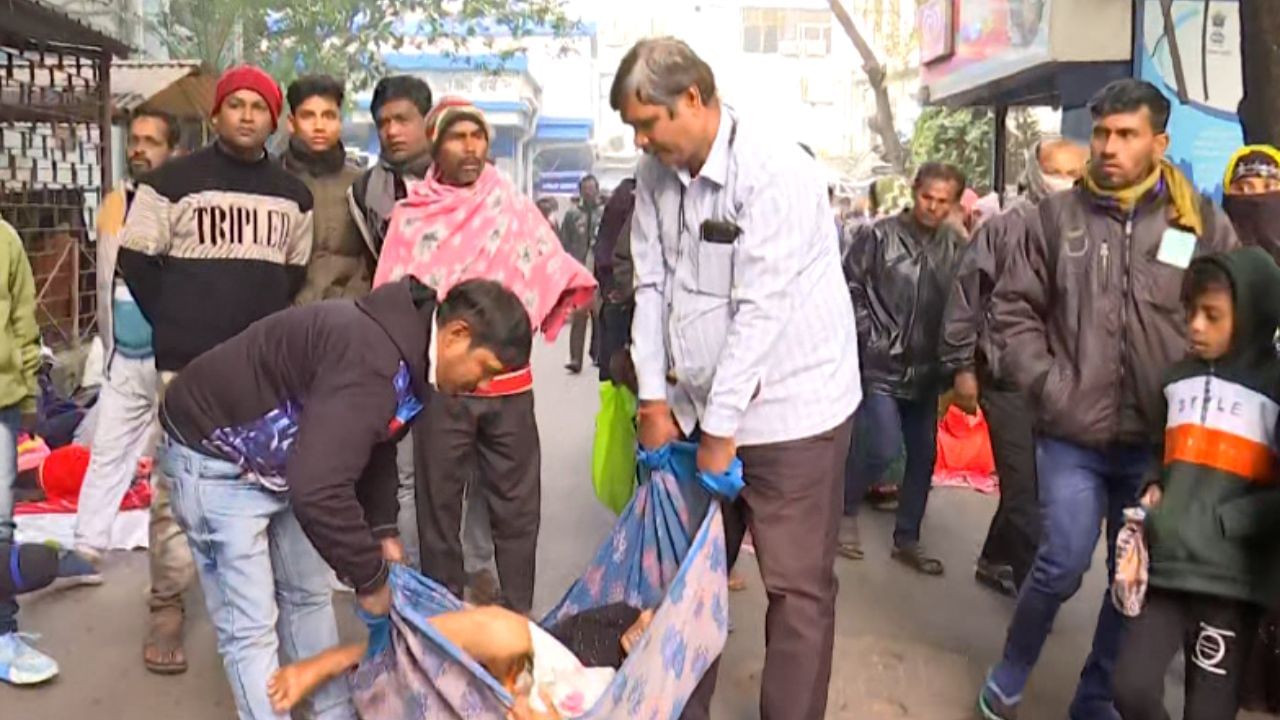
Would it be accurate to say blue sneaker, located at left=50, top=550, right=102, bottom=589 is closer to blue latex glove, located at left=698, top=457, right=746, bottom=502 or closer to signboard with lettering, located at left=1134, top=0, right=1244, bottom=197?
blue latex glove, located at left=698, top=457, right=746, bottom=502

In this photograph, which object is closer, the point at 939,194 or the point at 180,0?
the point at 939,194

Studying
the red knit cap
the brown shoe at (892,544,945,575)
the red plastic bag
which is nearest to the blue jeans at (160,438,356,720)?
the red knit cap

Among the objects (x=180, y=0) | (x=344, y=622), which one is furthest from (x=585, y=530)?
(x=180, y=0)

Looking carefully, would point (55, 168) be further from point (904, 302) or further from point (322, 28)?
point (322, 28)

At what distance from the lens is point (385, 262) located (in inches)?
180

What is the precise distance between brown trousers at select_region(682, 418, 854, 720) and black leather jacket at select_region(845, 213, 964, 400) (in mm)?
2498

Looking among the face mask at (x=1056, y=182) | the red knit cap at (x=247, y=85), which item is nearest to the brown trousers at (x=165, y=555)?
the red knit cap at (x=247, y=85)

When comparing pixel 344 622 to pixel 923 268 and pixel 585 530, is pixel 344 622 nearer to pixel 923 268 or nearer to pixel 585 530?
pixel 585 530

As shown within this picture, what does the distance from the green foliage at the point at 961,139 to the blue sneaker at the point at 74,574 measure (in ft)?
46.2

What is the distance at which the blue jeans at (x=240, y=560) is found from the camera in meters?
3.20

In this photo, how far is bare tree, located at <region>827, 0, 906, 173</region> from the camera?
20763 mm

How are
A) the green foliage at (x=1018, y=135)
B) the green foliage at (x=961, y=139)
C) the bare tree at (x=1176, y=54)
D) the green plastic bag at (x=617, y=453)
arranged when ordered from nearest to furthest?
the green plastic bag at (x=617, y=453)
the bare tree at (x=1176, y=54)
the green foliage at (x=1018, y=135)
the green foliage at (x=961, y=139)

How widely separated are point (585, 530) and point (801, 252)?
340cm

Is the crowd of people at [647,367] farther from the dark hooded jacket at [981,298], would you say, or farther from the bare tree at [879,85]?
the bare tree at [879,85]
